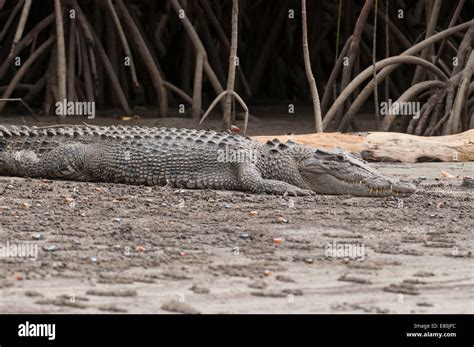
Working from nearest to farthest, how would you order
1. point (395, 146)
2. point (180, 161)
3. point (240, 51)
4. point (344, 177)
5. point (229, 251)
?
1. point (229, 251)
2. point (344, 177)
3. point (180, 161)
4. point (395, 146)
5. point (240, 51)

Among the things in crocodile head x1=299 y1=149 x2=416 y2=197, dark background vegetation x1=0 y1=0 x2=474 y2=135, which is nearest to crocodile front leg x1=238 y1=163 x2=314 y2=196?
crocodile head x1=299 y1=149 x2=416 y2=197

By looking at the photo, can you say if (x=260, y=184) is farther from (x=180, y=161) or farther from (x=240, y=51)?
(x=240, y=51)

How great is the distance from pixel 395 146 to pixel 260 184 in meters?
1.97

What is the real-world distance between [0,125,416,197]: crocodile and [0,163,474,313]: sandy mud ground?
224mm

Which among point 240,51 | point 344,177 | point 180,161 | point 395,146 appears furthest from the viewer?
point 240,51

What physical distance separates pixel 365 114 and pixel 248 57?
4.07 meters

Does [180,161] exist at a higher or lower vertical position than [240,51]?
lower

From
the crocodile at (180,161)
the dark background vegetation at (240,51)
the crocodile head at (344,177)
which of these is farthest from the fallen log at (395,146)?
the crocodile head at (344,177)

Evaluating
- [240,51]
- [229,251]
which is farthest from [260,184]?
[240,51]

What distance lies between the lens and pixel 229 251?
5906mm

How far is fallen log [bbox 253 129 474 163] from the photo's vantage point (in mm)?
9844

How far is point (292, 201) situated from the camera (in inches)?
310
